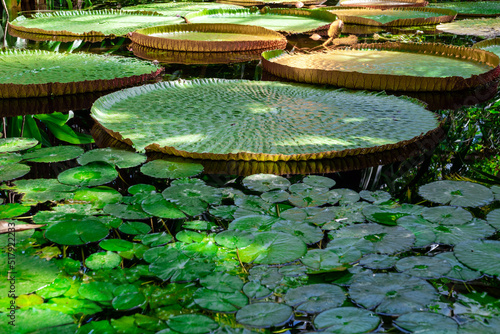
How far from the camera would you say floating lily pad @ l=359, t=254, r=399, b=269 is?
1021 mm

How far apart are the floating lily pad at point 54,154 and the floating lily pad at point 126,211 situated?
43 centimetres

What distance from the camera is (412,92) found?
97.8 inches

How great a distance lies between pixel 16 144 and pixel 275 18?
3884mm

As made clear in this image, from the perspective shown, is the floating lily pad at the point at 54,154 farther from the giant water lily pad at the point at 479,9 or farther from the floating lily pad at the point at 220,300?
the giant water lily pad at the point at 479,9

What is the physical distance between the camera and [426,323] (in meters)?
0.83

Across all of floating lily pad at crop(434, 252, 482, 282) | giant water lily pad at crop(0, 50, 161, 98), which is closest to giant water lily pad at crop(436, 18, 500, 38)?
giant water lily pad at crop(0, 50, 161, 98)

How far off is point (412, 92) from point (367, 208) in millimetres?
1379

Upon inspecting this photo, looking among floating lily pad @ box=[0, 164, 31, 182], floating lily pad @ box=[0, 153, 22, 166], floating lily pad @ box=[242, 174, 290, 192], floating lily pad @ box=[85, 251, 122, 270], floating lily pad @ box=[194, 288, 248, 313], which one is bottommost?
floating lily pad @ box=[85, 251, 122, 270]

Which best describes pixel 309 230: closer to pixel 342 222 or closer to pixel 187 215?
pixel 342 222

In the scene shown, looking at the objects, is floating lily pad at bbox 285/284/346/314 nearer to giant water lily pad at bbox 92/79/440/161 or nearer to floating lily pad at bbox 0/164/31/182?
giant water lily pad at bbox 92/79/440/161

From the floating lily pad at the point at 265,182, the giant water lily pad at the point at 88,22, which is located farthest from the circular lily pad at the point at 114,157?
the giant water lily pad at the point at 88,22

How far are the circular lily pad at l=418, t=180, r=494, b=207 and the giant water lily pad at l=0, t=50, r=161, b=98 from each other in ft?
5.22

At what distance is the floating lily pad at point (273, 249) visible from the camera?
3.43ft

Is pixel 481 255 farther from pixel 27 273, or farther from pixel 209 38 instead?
pixel 209 38
